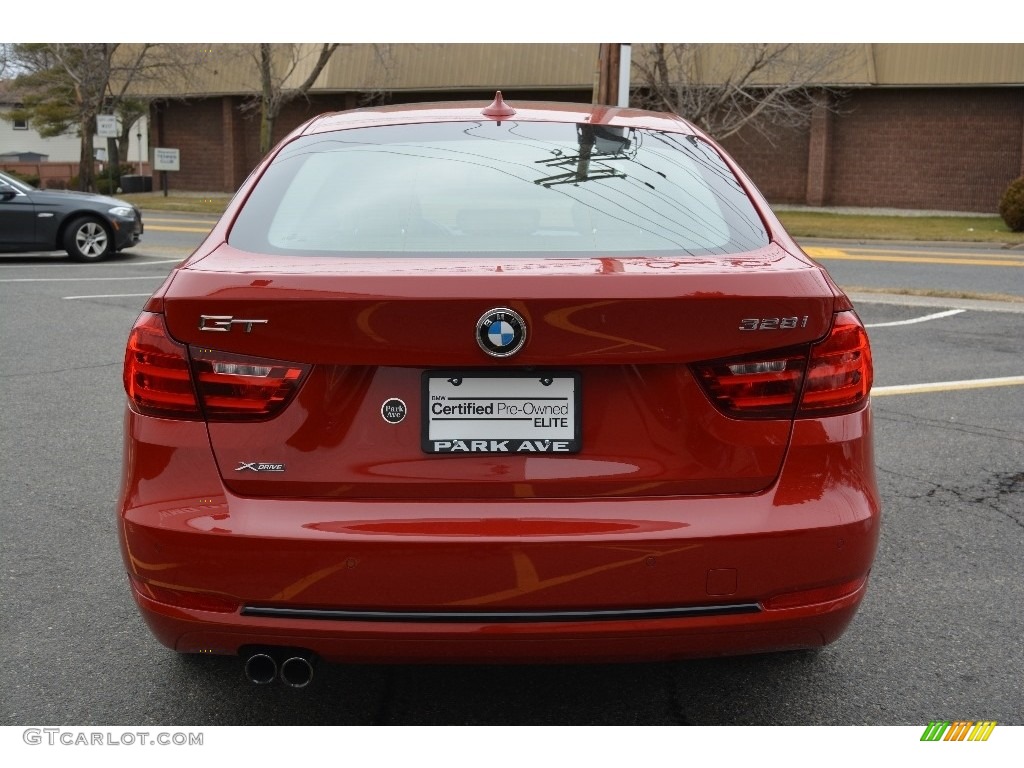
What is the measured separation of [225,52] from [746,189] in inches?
1472

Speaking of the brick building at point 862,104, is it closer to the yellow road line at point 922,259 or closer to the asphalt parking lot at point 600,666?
the yellow road line at point 922,259

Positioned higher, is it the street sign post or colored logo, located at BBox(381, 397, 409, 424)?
colored logo, located at BBox(381, 397, 409, 424)

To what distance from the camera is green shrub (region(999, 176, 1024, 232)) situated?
2556 cm

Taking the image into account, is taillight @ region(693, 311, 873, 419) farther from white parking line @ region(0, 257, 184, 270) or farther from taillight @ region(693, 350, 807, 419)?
white parking line @ region(0, 257, 184, 270)

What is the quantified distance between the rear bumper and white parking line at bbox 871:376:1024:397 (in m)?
4.93

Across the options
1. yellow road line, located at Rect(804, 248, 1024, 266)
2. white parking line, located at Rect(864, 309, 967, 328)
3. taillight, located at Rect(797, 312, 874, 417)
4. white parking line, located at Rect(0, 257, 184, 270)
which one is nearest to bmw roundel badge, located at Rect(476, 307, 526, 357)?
taillight, located at Rect(797, 312, 874, 417)

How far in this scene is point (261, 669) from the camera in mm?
2719

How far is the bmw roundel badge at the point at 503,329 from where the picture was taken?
250 centimetres

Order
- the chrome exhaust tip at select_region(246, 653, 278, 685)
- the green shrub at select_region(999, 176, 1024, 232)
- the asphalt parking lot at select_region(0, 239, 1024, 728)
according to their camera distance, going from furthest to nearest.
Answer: the green shrub at select_region(999, 176, 1024, 232) < the asphalt parking lot at select_region(0, 239, 1024, 728) < the chrome exhaust tip at select_region(246, 653, 278, 685)

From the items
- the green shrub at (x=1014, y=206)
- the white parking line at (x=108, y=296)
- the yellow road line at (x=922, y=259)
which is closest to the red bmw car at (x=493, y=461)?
the white parking line at (x=108, y=296)

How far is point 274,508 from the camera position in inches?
102

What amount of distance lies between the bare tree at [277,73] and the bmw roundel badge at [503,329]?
1225 inches
